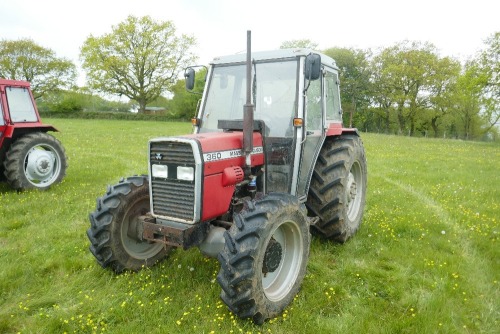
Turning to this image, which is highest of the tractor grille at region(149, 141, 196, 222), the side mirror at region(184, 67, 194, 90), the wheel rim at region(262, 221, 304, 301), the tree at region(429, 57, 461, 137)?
the tree at region(429, 57, 461, 137)

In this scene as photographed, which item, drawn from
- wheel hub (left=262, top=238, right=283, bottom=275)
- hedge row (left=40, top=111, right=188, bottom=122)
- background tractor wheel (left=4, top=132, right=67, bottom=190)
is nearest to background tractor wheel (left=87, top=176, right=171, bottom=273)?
wheel hub (left=262, top=238, right=283, bottom=275)

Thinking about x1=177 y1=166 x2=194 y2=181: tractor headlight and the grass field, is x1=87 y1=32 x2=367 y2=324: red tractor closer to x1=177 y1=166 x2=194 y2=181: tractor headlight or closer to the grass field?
x1=177 y1=166 x2=194 y2=181: tractor headlight

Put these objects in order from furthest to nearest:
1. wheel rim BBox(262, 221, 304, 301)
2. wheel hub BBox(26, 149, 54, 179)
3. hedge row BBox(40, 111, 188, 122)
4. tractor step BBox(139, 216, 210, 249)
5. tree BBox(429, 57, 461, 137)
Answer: hedge row BBox(40, 111, 188, 122)
tree BBox(429, 57, 461, 137)
wheel hub BBox(26, 149, 54, 179)
wheel rim BBox(262, 221, 304, 301)
tractor step BBox(139, 216, 210, 249)

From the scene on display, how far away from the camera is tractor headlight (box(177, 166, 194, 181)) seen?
3160mm

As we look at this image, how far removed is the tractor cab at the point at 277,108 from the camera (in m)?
3.90

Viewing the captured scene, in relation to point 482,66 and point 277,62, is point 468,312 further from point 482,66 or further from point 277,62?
point 482,66

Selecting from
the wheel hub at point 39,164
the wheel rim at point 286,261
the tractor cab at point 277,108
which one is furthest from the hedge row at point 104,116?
the wheel rim at point 286,261

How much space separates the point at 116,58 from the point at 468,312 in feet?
130

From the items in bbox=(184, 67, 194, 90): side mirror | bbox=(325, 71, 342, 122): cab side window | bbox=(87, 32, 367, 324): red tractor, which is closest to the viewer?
bbox=(87, 32, 367, 324): red tractor

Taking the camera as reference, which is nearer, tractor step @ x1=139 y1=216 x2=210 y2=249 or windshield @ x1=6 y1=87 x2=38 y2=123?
tractor step @ x1=139 y1=216 x2=210 y2=249

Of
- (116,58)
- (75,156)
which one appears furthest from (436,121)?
(75,156)

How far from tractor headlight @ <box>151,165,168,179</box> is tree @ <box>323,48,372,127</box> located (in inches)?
1567

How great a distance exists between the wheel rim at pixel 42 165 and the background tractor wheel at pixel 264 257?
5867 mm

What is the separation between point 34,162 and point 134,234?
466 cm
